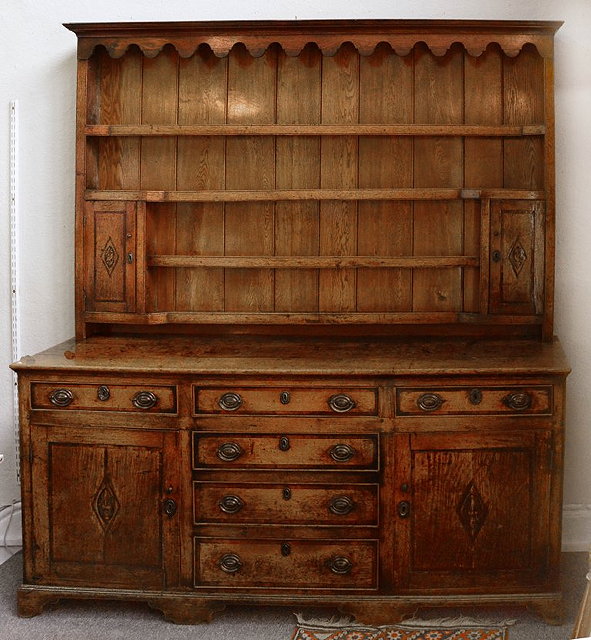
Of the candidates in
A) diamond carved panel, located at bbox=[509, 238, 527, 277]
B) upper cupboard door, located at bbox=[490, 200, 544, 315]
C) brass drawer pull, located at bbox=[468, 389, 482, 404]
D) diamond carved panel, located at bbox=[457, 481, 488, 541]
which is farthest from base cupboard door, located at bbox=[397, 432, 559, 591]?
diamond carved panel, located at bbox=[509, 238, 527, 277]

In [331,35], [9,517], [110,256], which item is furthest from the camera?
[9,517]

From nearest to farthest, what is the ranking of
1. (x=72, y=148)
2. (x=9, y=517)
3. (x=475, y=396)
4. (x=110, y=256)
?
(x=475, y=396) → (x=110, y=256) → (x=72, y=148) → (x=9, y=517)

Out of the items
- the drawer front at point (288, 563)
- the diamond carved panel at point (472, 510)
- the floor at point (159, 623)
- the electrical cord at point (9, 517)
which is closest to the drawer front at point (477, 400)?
the diamond carved panel at point (472, 510)

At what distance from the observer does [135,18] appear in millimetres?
3156

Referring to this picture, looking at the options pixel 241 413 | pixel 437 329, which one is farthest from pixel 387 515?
pixel 437 329

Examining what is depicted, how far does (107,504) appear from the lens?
8.73 feet

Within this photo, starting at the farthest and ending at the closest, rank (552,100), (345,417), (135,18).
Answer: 1. (135,18)
2. (552,100)
3. (345,417)

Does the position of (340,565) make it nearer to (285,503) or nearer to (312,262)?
(285,503)

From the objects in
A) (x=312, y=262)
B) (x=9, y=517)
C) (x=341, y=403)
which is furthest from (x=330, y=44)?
(x=9, y=517)

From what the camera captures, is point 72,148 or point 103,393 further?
point 72,148

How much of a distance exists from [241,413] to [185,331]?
2.23 feet

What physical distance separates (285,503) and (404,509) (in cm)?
39

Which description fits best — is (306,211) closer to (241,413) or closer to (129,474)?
(241,413)

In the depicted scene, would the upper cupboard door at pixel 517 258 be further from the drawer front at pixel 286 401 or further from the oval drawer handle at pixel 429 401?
the drawer front at pixel 286 401
